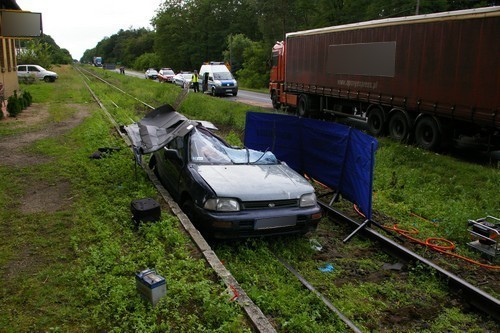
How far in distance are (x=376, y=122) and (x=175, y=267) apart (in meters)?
11.6

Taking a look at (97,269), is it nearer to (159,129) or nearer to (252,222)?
(252,222)

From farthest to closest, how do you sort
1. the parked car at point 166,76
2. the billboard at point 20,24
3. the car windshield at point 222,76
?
the parked car at point 166,76, the car windshield at point 222,76, the billboard at point 20,24

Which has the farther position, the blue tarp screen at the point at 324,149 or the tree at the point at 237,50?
the tree at the point at 237,50

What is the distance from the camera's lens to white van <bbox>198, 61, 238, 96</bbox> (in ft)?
102

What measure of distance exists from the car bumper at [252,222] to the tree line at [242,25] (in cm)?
1976

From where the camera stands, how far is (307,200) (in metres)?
5.76

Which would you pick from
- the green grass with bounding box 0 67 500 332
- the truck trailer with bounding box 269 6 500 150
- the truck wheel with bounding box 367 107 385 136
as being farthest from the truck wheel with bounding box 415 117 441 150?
the green grass with bounding box 0 67 500 332

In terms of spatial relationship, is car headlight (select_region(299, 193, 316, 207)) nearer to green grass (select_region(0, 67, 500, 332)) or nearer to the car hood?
the car hood

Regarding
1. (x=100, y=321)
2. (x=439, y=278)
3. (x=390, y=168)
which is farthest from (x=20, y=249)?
(x=390, y=168)

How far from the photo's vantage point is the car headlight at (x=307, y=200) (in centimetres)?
570

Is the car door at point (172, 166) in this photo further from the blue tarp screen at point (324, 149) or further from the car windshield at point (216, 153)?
the blue tarp screen at point (324, 149)

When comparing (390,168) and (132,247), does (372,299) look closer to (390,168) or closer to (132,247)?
(132,247)

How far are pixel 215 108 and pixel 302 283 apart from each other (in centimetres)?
1641

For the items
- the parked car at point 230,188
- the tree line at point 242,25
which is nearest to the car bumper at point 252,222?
the parked car at point 230,188
